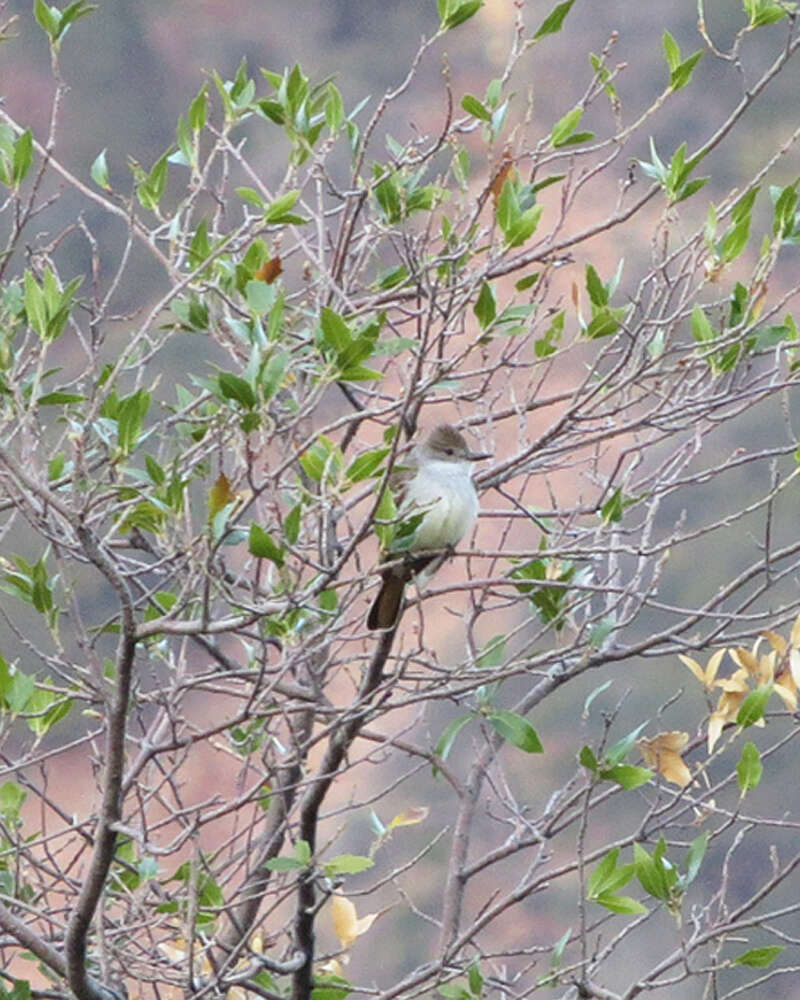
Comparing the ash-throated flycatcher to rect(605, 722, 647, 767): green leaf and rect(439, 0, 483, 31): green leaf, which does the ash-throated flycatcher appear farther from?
rect(439, 0, 483, 31): green leaf

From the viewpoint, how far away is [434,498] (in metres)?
3.66

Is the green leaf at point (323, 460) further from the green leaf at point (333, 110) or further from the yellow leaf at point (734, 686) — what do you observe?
the yellow leaf at point (734, 686)

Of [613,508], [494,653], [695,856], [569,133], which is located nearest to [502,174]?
[569,133]

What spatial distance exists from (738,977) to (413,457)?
2402 mm

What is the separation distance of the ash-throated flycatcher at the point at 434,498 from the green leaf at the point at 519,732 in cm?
33

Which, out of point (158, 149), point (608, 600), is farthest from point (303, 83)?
point (158, 149)

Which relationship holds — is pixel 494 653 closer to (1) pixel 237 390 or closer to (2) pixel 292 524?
(2) pixel 292 524

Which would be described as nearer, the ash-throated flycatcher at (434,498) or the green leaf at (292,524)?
the green leaf at (292,524)

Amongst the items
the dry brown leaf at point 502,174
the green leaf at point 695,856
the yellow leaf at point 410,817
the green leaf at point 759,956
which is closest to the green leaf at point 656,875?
the green leaf at point 695,856

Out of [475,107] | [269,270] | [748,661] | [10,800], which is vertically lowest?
[748,661]

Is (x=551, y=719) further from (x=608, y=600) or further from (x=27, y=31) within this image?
(x=27, y=31)

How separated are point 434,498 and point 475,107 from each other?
0.88 metres

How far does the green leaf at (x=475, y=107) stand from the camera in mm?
3141

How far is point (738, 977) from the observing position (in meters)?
5.34
